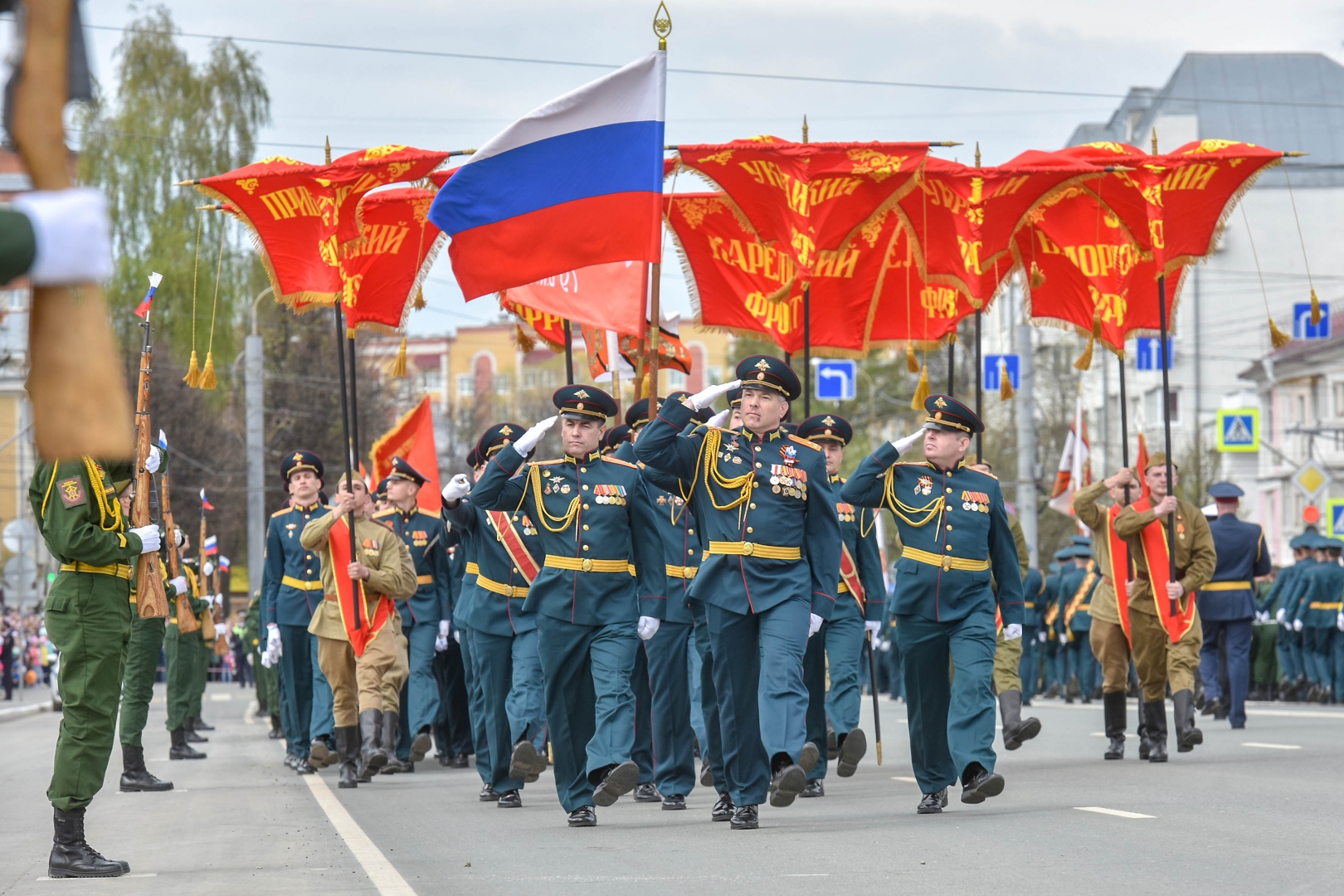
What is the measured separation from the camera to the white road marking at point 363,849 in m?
7.39

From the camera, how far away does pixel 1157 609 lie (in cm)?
1366

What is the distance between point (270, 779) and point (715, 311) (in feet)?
18.1

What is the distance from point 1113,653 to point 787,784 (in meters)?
5.60

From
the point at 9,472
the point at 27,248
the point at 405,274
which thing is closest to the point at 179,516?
the point at 9,472

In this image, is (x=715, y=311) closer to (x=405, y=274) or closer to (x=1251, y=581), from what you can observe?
(x=405, y=274)

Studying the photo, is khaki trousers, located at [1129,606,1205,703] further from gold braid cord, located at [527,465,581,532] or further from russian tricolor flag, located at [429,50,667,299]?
gold braid cord, located at [527,465,581,532]

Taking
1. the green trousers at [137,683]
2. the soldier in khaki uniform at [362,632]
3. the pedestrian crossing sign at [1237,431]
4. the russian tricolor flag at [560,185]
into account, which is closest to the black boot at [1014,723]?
the russian tricolor flag at [560,185]

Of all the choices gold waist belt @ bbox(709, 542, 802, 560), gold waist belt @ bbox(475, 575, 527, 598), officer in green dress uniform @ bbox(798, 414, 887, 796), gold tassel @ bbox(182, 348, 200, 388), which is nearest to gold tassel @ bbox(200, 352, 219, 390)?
gold tassel @ bbox(182, 348, 200, 388)

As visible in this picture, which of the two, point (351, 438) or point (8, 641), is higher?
point (351, 438)

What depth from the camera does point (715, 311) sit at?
1664 cm

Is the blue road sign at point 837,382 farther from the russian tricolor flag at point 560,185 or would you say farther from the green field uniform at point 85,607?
the green field uniform at point 85,607

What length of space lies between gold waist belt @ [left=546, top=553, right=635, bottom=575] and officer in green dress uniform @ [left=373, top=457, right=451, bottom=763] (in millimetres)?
4240

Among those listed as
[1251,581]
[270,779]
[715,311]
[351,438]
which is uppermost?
[715,311]

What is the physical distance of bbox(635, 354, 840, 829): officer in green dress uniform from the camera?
926cm
